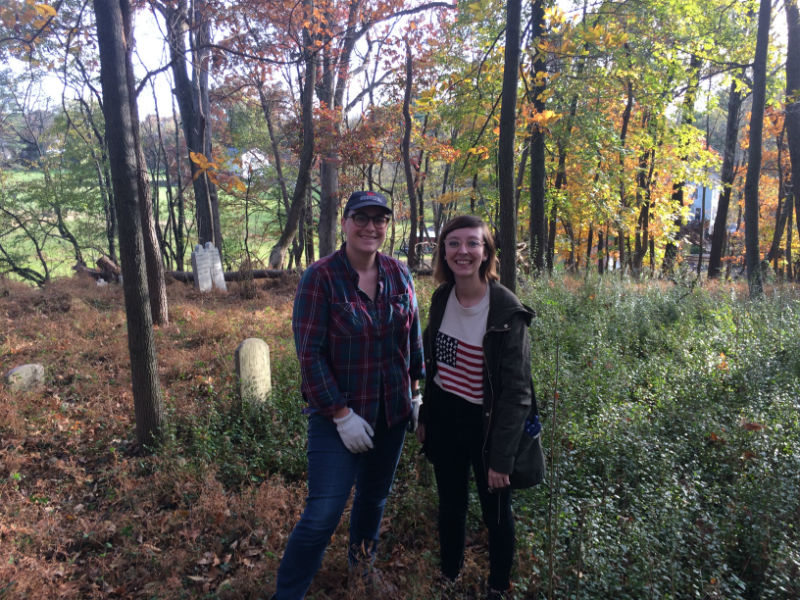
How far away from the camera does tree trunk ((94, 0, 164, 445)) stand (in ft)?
13.4

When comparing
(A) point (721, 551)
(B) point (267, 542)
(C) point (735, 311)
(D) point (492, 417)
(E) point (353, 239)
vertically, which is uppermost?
(E) point (353, 239)

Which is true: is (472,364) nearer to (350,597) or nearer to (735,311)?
(350,597)

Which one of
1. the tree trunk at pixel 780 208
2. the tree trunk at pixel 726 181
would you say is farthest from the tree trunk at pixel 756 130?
the tree trunk at pixel 780 208

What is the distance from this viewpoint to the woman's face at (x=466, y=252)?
244cm

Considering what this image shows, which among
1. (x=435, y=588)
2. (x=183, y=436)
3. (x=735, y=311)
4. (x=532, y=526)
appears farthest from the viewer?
(x=735, y=311)

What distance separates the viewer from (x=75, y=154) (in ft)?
62.4

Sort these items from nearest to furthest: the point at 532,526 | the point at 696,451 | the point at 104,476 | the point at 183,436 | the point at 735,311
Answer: the point at 532,526 → the point at 696,451 → the point at 104,476 → the point at 183,436 → the point at 735,311

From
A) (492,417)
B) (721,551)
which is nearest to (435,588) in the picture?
(492,417)

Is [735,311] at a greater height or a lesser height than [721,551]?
greater

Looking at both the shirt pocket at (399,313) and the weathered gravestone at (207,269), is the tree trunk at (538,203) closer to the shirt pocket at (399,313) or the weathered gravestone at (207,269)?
the weathered gravestone at (207,269)

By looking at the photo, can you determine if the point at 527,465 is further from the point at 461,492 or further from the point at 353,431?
the point at 353,431

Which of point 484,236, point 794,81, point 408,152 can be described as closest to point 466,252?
point 484,236

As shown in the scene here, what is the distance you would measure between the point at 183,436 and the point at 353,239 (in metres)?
3.44

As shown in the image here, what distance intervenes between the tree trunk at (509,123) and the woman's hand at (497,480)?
10.8 ft
